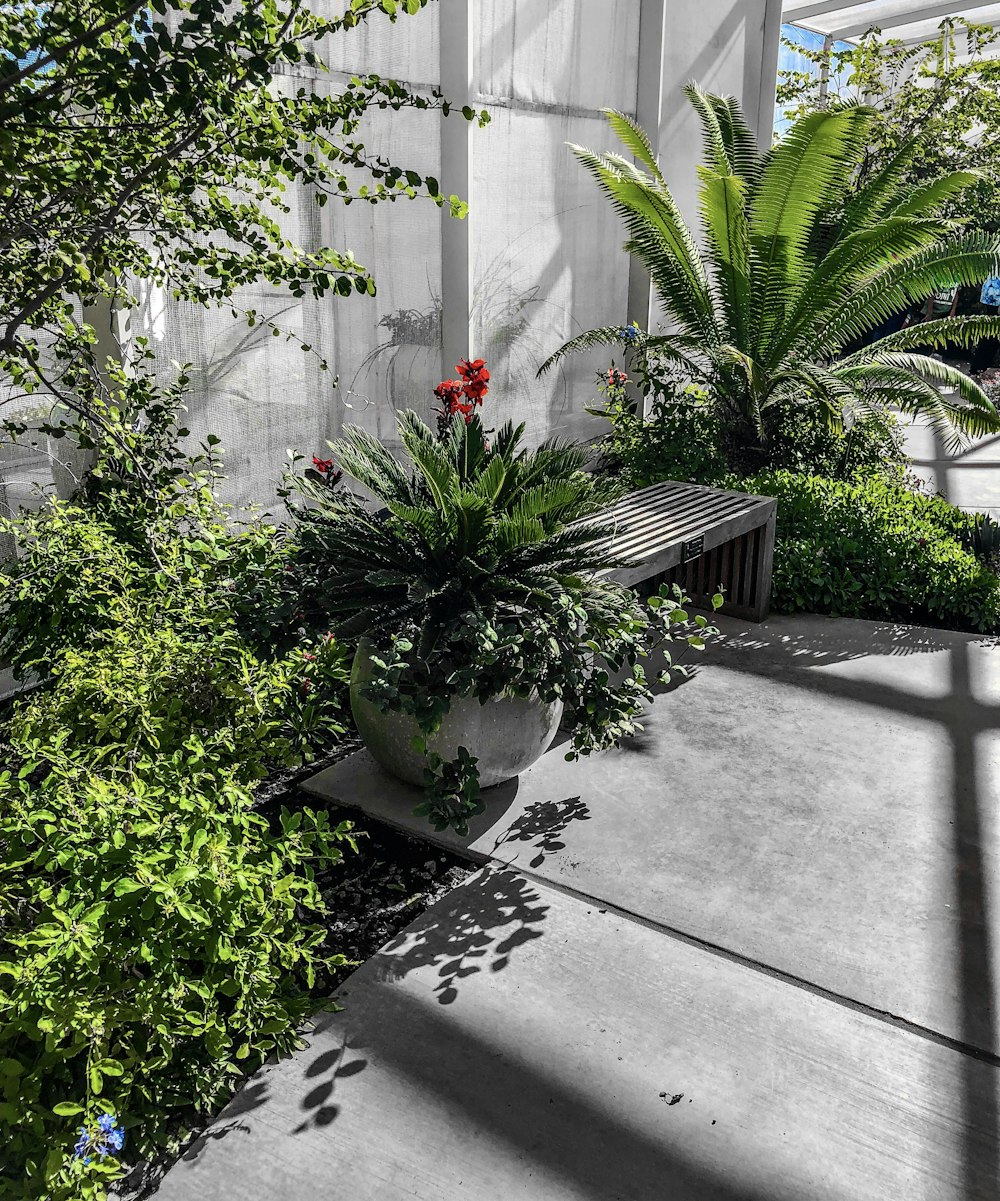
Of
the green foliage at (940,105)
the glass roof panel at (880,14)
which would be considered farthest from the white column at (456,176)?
the glass roof panel at (880,14)

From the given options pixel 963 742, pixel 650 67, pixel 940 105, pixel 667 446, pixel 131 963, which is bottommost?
pixel 963 742

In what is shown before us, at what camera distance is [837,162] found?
577cm

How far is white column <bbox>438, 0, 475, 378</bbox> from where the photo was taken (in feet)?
17.4

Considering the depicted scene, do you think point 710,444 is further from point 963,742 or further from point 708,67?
point 708,67

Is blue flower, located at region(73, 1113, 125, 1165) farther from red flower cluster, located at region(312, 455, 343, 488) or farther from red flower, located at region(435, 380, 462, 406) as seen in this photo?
Answer: red flower, located at region(435, 380, 462, 406)

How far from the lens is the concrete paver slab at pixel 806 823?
8.33 feet

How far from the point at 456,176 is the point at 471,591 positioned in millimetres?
3326

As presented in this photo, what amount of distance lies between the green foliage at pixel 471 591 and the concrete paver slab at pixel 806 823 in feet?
0.87

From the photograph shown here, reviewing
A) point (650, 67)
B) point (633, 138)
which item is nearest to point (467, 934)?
point (633, 138)

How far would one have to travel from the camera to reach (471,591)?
3031 millimetres

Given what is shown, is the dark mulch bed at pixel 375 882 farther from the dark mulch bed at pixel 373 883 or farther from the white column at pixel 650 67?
the white column at pixel 650 67

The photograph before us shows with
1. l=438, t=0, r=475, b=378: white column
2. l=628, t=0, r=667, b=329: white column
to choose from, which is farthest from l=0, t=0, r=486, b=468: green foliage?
l=628, t=0, r=667, b=329: white column

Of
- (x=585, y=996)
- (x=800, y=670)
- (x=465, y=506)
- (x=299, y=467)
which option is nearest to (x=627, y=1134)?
(x=585, y=996)

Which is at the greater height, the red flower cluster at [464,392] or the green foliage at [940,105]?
the green foliage at [940,105]
